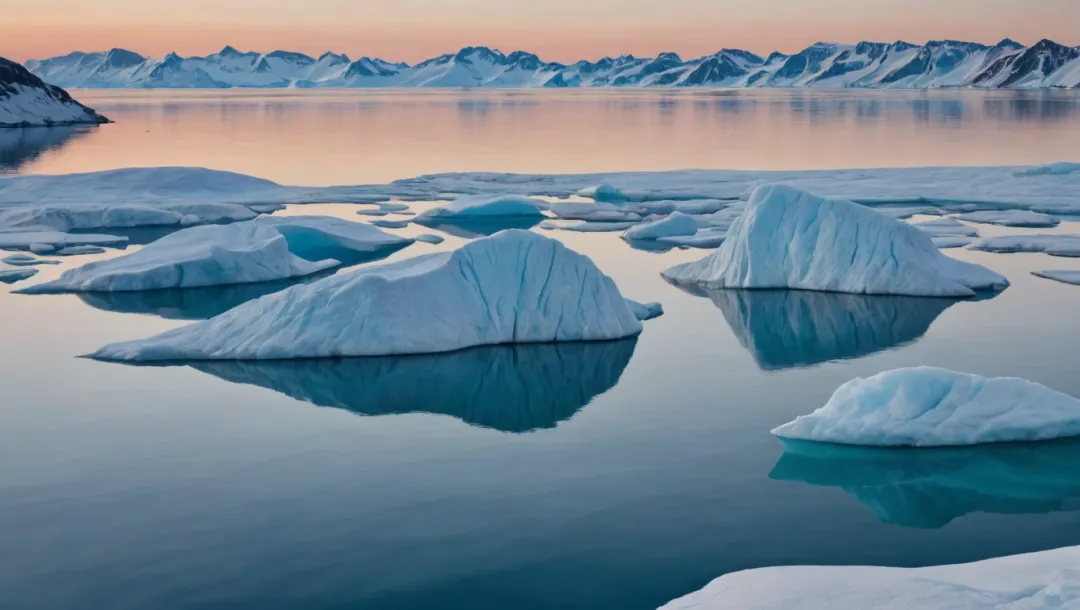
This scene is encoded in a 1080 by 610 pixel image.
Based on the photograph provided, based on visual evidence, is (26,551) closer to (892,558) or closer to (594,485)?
(594,485)

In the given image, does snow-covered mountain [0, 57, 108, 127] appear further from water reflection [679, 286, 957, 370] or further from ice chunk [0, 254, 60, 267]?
water reflection [679, 286, 957, 370]

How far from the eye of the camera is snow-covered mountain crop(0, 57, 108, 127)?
228ft

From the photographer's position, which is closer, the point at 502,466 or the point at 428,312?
the point at 502,466

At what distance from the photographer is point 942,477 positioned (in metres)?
8.88

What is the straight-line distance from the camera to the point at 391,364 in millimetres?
12352

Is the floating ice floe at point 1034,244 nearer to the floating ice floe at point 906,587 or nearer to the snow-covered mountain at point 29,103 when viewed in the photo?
the floating ice floe at point 906,587

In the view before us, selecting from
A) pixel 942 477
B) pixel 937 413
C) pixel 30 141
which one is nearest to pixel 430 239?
pixel 937 413

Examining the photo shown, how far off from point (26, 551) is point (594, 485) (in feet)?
12.7

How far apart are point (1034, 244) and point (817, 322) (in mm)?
7445

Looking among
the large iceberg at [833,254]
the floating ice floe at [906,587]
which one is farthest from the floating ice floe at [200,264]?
the floating ice floe at [906,587]

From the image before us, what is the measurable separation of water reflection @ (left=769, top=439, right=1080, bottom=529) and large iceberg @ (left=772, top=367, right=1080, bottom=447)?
0.09 m

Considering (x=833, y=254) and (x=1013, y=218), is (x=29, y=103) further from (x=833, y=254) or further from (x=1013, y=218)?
(x=833, y=254)

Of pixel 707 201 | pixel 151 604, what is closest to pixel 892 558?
pixel 151 604

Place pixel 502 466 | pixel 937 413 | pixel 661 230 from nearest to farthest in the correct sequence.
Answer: pixel 502 466 → pixel 937 413 → pixel 661 230
